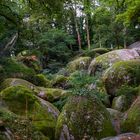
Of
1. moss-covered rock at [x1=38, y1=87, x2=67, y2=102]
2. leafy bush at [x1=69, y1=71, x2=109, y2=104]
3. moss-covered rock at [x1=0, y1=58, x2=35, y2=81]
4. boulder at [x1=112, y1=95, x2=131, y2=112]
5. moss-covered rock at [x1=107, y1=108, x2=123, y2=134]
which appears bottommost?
moss-covered rock at [x1=107, y1=108, x2=123, y2=134]

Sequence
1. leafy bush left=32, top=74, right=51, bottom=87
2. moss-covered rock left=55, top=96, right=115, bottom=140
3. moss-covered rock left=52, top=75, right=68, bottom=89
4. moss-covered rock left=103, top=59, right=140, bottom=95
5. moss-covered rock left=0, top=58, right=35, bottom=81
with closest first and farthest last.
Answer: moss-covered rock left=55, top=96, right=115, bottom=140 → moss-covered rock left=103, top=59, right=140, bottom=95 → moss-covered rock left=0, top=58, right=35, bottom=81 → leafy bush left=32, top=74, right=51, bottom=87 → moss-covered rock left=52, top=75, right=68, bottom=89

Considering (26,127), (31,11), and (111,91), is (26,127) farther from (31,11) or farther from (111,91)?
(111,91)

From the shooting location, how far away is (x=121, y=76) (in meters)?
15.6

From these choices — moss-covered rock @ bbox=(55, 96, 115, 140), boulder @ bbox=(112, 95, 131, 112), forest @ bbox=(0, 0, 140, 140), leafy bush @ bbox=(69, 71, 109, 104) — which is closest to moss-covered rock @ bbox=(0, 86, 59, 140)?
forest @ bbox=(0, 0, 140, 140)

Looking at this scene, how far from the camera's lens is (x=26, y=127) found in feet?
26.5

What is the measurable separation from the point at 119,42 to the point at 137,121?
2003cm

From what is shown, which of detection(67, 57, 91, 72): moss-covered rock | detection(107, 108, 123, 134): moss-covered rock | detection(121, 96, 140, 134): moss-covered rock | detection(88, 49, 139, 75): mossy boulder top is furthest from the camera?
detection(67, 57, 91, 72): moss-covered rock

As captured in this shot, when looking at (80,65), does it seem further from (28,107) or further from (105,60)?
(28,107)

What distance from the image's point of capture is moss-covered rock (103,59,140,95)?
15.4m

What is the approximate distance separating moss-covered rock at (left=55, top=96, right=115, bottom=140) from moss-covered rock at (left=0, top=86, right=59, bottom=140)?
1.98 feet

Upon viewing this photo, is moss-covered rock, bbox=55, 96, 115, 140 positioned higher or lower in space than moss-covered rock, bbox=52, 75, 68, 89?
lower

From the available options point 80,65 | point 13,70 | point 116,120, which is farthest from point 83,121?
point 80,65

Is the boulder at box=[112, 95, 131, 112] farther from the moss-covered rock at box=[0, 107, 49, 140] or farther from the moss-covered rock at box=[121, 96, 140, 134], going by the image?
the moss-covered rock at box=[0, 107, 49, 140]

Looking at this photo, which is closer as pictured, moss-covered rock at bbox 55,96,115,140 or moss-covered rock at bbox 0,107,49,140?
moss-covered rock at bbox 0,107,49,140
